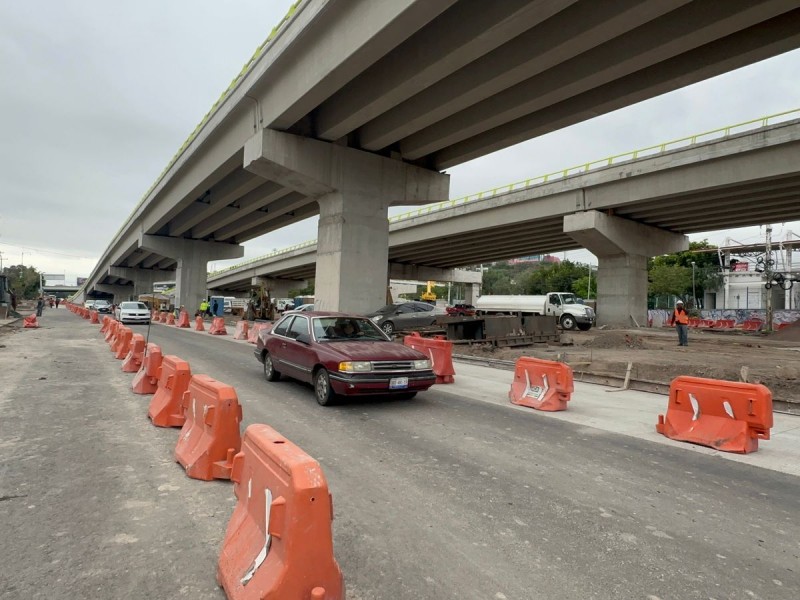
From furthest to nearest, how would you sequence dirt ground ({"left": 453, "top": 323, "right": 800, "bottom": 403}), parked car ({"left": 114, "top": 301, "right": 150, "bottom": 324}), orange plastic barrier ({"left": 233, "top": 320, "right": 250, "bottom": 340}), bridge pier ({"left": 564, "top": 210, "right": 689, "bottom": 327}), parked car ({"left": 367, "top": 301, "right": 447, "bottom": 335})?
bridge pier ({"left": 564, "top": 210, "right": 689, "bottom": 327}), parked car ({"left": 114, "top": 301, "right": 150, "bottom": 324}), orange plastic barrier ({"left": 233, "top": 320, "right": 250, "bottom": 340}), parked car ({"left": 367, "top": 301, "right": 447, "bottom": 335}), dirt ground ({"left": 453, "top": 323, "right": 800, "bottom": 403})

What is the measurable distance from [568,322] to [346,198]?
57.1 ft

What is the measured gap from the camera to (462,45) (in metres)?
11.5

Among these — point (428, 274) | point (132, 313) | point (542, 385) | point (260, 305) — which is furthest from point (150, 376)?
point (428, 274)

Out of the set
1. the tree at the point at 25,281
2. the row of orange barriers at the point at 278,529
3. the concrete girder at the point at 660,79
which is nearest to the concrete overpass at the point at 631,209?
the concrete girder at the point at 660,79

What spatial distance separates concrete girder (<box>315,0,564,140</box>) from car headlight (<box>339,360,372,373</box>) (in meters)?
8.08

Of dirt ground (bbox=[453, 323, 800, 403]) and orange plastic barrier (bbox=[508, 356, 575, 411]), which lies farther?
dirt ground (bbox=[453, 323, 800, 403])

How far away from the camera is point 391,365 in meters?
7.45

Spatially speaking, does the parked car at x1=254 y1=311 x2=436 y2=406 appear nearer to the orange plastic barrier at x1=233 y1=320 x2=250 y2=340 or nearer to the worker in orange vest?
the orange plastic barrier at x1=233 y1=320 x2=250 y2=340

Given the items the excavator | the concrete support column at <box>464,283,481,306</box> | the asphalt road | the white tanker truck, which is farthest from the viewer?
the concrete support column at <box>464,283,481,306</box>

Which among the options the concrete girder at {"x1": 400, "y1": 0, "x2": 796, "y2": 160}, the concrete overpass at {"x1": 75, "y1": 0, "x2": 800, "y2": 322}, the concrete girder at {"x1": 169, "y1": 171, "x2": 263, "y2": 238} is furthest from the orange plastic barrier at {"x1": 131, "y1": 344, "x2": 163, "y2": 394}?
the concrete girder at {"x1": 169, "y1": 171, "x2": 263, "y2": 238}

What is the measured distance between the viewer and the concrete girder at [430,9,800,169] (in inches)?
451

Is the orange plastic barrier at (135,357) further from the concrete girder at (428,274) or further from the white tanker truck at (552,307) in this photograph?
the concrete girder at (428,274)

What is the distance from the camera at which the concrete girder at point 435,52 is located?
10445 millimetres

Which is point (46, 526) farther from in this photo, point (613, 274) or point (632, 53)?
point (613, 274)
